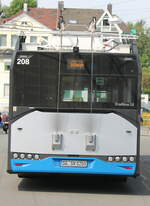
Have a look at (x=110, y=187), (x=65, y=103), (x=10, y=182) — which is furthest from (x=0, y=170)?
(x=65, y=103)

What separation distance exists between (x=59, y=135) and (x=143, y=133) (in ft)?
102

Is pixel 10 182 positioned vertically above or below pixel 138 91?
below

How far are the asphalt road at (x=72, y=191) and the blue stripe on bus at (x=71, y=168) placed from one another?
469mm

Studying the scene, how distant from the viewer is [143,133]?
41375 mm

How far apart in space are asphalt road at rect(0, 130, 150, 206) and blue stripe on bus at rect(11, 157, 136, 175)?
1.54ft

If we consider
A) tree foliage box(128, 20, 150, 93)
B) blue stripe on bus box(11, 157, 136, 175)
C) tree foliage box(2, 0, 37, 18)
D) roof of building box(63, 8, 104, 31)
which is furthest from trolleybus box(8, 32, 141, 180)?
tree foliage box(128, 20, 150, 93)

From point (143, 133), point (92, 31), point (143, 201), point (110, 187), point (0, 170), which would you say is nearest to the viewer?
point (143, 201)

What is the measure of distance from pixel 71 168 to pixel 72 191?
0.78 m

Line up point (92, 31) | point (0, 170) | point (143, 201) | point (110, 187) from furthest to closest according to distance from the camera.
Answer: point (0, 170), point (110, 187), point (92, 31), point (143, 201)

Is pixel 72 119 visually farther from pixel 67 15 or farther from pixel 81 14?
pixel 81 14

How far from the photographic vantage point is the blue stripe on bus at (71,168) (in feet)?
35.5

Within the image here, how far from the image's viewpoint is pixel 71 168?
35.8 ft

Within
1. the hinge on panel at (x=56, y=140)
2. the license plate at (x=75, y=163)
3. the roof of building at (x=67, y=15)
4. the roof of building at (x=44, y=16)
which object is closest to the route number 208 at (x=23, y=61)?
the hinge on panel at (x=56, y=140)

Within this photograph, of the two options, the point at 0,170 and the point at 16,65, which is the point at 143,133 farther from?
the point at 16,65
